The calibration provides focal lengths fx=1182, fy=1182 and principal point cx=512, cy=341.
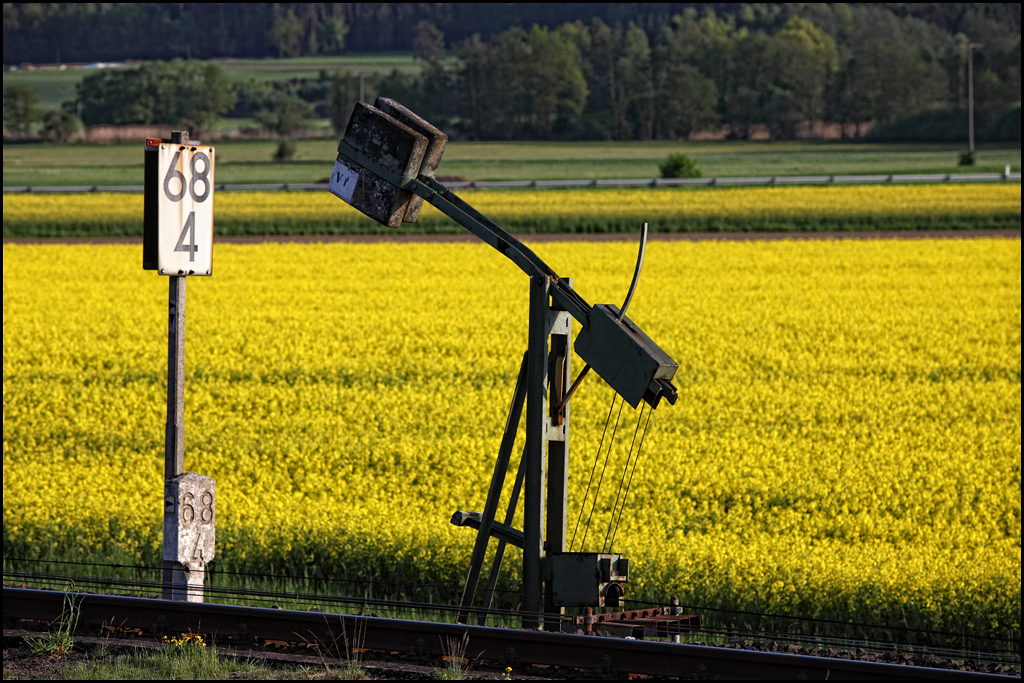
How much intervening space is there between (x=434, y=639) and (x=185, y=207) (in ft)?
9.41

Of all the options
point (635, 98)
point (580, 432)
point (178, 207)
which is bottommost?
point (580, 432)

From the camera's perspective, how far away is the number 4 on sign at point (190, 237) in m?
6.77

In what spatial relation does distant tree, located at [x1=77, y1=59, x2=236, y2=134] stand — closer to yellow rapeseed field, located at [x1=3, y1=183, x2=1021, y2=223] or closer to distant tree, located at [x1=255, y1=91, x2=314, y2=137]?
distant tree, located at [x1=255, y1=91, x2=314, y2=137]

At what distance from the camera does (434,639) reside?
570cm

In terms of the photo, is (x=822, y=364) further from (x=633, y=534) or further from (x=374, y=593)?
(x=374, y=593)

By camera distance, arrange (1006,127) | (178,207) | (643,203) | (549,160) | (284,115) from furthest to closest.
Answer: (284,115)
(1006,127)
(549,160)
(643,203)
(178,207)

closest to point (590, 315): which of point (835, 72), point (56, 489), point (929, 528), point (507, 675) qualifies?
point (507, 675)

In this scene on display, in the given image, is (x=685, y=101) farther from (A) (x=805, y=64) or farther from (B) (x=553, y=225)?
(B) (x=553, y=225)

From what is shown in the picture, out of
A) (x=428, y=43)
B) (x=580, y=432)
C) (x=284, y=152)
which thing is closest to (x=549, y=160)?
(x=284, y=152)

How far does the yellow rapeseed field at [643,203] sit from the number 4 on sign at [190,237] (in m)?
33.3

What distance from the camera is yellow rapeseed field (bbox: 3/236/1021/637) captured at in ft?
26.5

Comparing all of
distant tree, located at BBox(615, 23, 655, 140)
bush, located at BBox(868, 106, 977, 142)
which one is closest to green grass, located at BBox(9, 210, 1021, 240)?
bush, located at BBox(868, 106, 977, 142)

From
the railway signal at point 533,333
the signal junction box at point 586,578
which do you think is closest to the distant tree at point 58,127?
the railway signal at point 533,333

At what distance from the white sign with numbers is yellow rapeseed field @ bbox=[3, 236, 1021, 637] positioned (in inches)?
98.9
